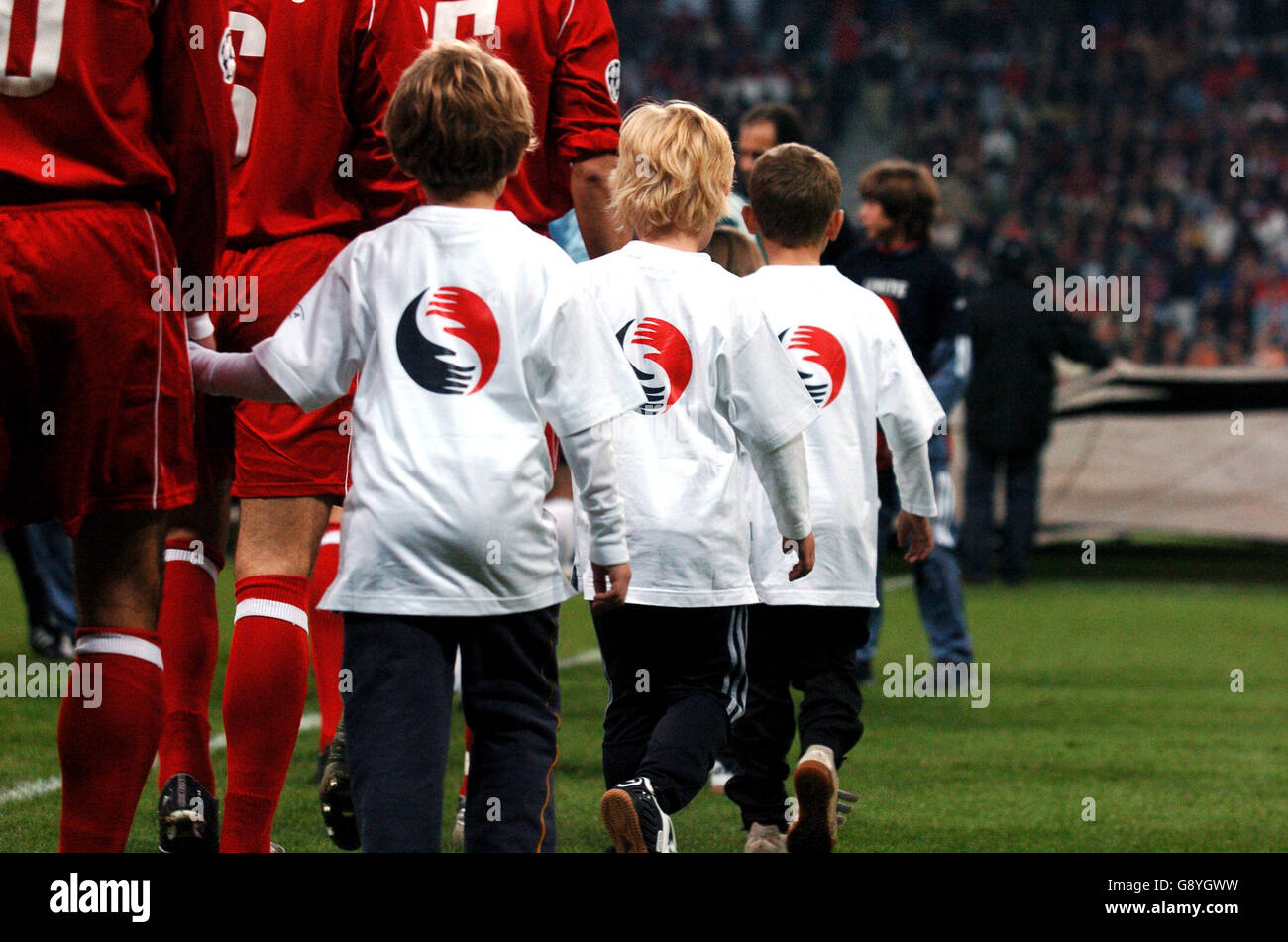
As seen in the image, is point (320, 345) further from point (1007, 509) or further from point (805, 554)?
point (1007, 509)

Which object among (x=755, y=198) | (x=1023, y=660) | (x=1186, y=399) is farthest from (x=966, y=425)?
(x=755, y=198)

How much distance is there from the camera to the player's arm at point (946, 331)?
729cm

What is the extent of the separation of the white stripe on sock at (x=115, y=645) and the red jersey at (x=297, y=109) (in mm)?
1113

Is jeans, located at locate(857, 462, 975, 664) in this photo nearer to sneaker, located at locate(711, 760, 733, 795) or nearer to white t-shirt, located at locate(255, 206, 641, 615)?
sneaker, located at locate(711, 760, 733, 795)

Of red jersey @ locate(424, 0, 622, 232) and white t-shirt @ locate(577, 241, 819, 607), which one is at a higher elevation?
red jersey @ locate(424, 0, 622, 232)

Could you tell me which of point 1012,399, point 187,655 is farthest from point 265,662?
point 1012,399

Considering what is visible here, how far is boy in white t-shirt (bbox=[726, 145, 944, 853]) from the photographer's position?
4.38 meters

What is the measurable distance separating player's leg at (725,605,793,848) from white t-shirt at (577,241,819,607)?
573 mm

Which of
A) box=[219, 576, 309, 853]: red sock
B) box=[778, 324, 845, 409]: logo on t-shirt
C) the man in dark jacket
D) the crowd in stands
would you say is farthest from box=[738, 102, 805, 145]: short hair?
the crowd in stands

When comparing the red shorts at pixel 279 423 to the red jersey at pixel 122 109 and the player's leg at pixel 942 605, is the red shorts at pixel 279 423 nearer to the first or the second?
the red jersey at pixel 122 109

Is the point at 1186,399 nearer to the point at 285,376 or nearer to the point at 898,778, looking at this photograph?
the point at 898,778

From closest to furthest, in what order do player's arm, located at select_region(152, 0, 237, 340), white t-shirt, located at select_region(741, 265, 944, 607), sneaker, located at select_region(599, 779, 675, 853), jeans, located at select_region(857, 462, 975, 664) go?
player's arm, located at select_region(152, 0, 237, 340), sneaker, located at select_region(599, 779, 675, 853), white t-shirt, located at select_region(741, 265, 944, 607), jeans, located at select_region(857, 462, 975, 664)

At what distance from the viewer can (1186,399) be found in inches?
543
